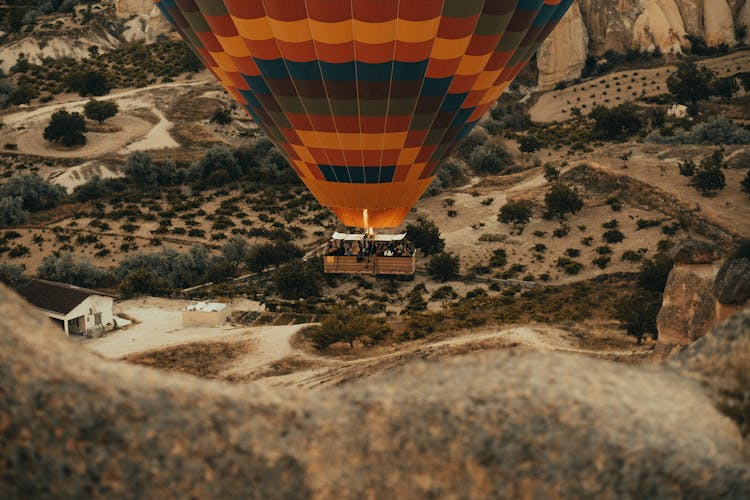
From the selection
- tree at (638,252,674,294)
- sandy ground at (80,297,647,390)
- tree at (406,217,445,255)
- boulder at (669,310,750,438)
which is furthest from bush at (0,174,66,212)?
boulder at (669,310,750,438)

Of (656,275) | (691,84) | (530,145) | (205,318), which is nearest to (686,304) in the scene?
(656,275)

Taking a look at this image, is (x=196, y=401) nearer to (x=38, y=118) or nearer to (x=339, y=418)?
(x=339, y=418)

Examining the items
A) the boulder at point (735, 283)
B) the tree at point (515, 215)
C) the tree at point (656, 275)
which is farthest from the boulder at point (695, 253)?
the tree at point (515, 215)

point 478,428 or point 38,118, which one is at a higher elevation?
point 38,118

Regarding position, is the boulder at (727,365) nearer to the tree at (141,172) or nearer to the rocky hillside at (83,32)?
the tree at (141,172)

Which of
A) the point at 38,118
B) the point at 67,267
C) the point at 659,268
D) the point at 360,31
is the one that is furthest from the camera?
the point at 38,118

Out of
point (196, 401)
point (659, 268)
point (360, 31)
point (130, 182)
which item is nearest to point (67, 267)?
point (130, 182)
